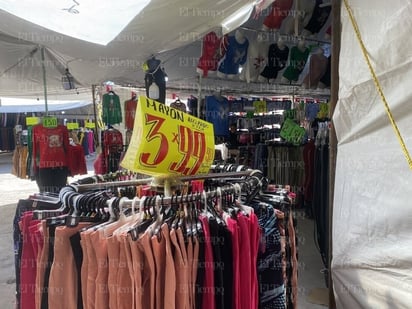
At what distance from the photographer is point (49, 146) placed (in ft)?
12.8

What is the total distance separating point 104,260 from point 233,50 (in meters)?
3.04

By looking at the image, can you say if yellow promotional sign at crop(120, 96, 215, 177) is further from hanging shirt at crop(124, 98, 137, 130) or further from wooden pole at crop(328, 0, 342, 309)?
hanging shirt at crop(124, 98, 137, 130)

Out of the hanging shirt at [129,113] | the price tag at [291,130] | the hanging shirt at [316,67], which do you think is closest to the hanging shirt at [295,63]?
the hanging shirt at [316,67]

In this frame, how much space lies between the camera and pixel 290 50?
3.67 meters

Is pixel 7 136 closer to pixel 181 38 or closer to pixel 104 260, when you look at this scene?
pixel 181 38

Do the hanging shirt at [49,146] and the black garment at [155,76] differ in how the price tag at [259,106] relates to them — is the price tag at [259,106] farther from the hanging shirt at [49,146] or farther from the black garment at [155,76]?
the hanging shirt at [49,146]

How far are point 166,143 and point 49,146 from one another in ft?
11.0

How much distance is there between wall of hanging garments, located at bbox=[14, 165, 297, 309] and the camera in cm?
86

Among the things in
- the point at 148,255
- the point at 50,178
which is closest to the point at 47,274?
the point at 148,255

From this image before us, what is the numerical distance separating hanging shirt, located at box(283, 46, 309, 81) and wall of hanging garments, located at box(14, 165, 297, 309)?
116 inches

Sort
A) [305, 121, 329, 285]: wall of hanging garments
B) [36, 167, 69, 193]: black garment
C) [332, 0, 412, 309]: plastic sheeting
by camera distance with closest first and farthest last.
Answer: [332, 0, 412, 309]: plastic sheeting → [305, 121, 329, 285]: wall of hanging garments → [36, 167, 69, 193]: black garment

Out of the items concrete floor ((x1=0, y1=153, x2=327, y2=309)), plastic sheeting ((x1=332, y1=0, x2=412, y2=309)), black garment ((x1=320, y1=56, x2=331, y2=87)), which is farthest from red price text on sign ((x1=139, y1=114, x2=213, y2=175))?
black garment ((x1=320, y1=56, x2=331, y2=87))

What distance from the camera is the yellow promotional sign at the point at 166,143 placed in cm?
96

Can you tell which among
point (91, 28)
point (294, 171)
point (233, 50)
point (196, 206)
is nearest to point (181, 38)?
point (91, 28)
